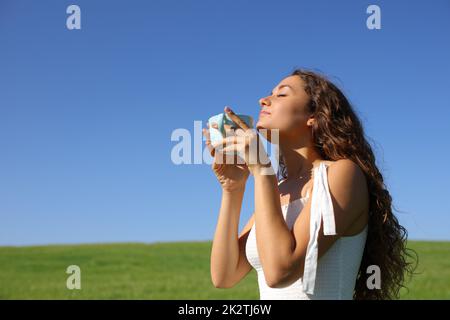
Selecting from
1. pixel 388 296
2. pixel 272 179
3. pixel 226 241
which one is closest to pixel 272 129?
pixel 272 179

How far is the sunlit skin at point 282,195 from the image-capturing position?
2650 mm

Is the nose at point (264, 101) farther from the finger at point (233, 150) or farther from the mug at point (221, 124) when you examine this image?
the finger at point (233, 150)

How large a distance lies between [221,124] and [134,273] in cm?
1467

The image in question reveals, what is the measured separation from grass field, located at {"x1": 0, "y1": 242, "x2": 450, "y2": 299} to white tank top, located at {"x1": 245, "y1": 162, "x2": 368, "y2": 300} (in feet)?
33.3

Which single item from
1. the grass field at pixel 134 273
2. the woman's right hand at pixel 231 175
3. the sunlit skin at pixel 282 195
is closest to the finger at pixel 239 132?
the sunlit skin at pixel 282 195

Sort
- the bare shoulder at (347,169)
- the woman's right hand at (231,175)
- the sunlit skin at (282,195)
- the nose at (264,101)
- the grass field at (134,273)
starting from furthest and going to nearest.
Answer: the grass field at (134,273)
the woman's right hand at (231,175)
the nose at (264,101)
the bare shoulder at (347,169)
the sunlit skin at (282,195)

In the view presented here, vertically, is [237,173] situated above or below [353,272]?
above

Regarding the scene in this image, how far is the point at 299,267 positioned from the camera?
2658 mm

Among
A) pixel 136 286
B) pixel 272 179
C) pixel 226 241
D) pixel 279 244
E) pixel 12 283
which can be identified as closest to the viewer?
pixel 279 244

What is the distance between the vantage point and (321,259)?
282 centimetres

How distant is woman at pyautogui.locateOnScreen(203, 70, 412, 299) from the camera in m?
2.67

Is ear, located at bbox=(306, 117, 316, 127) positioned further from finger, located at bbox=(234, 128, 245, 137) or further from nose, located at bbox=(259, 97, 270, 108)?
finger, located at bbox=(234, 128, 245, 137)
